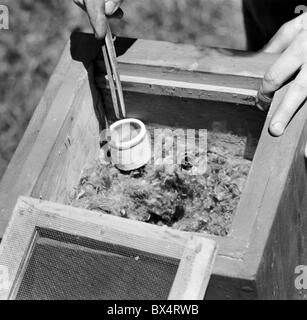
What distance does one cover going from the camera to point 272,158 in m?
1.93

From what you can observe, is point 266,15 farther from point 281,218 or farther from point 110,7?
point 281,218

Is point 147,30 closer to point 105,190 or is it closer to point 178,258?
point 105,190

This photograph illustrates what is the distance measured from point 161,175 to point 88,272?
0.65m

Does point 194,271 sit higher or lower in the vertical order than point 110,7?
lower

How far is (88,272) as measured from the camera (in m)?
1.72

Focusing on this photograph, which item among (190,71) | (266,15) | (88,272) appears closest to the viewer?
(88,272)

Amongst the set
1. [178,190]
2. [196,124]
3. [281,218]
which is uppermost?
[281,218]

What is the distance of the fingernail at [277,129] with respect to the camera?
77.7 inches

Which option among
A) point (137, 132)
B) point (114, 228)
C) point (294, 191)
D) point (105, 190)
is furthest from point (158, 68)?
point (114, 228)

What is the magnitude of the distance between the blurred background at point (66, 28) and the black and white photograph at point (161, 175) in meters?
0.83

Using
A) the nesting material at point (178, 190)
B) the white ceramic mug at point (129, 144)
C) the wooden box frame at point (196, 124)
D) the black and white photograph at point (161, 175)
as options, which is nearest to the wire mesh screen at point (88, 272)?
the black and white photograph at point (161, 175)

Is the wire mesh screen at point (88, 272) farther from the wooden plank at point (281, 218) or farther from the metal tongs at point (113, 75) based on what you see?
the metal tongs at point (113, 75)

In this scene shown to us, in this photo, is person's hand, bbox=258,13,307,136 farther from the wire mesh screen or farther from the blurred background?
the blurred background

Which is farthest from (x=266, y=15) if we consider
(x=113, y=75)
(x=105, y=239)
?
(x=105, y=239)
